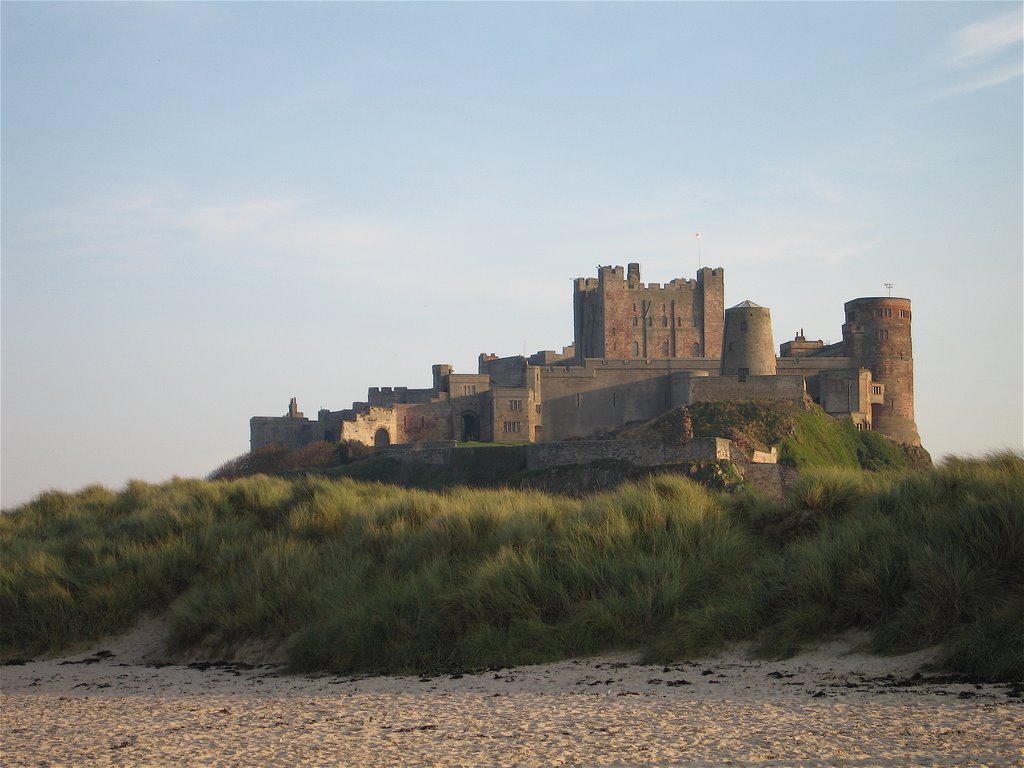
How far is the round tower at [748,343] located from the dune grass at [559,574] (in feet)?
116

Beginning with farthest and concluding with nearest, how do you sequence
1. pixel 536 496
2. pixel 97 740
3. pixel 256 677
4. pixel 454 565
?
pixel 536 496, pixel 454 565, pixel 256 677, pixel 97 740

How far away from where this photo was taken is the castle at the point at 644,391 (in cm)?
4966

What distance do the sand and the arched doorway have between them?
4588cm

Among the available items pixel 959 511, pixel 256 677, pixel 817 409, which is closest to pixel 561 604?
pixel 256 677

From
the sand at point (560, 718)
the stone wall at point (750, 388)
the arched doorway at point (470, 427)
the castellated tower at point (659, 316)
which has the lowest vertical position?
the sand at point (560, 718)

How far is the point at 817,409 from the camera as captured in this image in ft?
153

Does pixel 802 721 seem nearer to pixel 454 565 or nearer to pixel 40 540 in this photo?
pixel 454 565

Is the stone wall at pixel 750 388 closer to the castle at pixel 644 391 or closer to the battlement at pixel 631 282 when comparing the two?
the castle at pixel 644 391

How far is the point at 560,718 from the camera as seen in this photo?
7.55 metres

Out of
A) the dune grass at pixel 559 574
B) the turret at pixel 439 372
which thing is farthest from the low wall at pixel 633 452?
the dune grass at pixel 559 574

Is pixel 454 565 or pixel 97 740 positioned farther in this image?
pixel 454 565

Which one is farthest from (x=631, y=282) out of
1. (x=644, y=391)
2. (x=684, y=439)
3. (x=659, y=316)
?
(x=684, y=439)

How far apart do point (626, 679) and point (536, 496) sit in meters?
6.27

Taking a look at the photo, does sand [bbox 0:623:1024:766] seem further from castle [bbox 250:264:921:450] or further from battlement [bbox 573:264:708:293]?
battlement [bbox 573:264:708:293]
